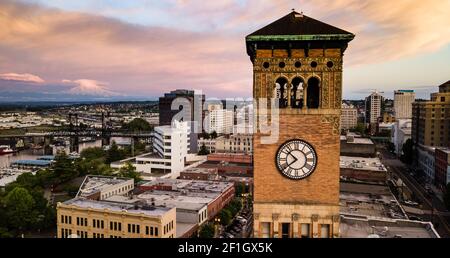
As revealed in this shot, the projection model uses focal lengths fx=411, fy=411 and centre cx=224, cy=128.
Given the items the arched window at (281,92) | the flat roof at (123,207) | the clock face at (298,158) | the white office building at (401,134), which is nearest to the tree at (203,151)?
the white office building at (401,134)

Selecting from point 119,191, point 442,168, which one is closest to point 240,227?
point 119,191

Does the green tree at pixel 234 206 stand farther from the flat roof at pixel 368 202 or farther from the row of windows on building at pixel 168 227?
the row of windows on building at pixel 168 227

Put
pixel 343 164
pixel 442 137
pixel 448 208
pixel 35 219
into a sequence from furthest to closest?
pixel 442 137
pixel 343 164
pixel 448 208
pixel 35 219

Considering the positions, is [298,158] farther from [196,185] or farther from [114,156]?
[114,156]

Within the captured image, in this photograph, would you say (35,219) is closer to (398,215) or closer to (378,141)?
(398,215)

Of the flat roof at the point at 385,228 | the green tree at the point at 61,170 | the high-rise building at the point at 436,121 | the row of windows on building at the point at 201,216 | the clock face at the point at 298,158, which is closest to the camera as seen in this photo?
the clock face at the point at 298,158
